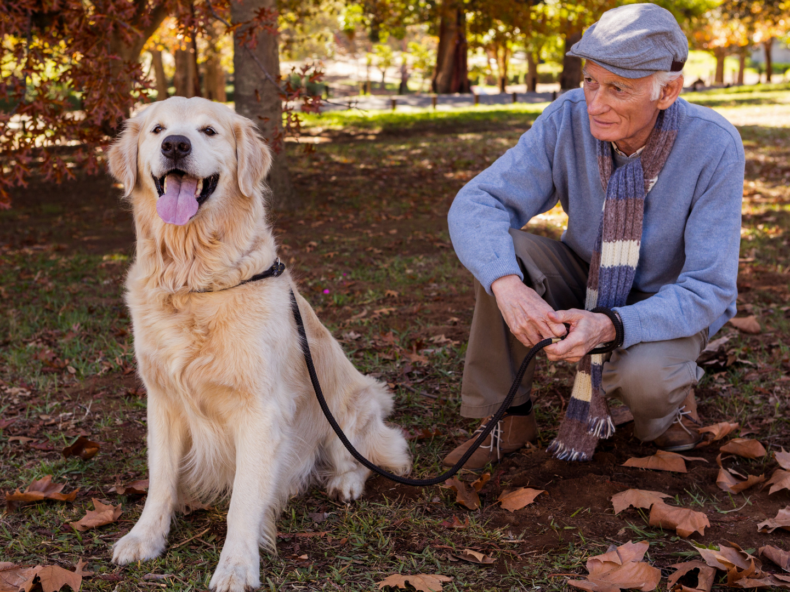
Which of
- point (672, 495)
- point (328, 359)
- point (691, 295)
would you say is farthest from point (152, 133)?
point (672, 495)

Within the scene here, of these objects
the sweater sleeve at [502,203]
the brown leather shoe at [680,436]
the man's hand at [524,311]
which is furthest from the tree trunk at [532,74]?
the man's hand at [524,311]

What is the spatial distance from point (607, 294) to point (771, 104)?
23.1 m

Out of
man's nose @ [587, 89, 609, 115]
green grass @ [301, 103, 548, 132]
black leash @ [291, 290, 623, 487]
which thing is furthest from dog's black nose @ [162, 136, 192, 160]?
green grass @ [301, 103, 548, 132]

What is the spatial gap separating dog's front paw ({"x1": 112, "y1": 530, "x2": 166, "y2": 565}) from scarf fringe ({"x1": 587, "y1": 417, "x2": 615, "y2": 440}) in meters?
1.80

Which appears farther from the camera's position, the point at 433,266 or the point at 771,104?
the point at 771,104

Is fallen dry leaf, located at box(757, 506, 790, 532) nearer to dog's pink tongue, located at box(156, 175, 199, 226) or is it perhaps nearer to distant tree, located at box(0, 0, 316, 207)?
dog's pink tongue, located at box(156, 175, 199, 226)

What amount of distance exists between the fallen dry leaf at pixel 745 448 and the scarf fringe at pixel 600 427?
0.51 metres

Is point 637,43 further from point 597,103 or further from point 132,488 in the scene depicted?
point 132,488

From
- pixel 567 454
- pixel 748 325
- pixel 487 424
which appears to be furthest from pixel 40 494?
pixel 748 325

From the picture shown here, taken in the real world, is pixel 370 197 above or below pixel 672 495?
above

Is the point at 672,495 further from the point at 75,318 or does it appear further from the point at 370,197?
the point at 370,197

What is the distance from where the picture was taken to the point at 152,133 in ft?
8.86

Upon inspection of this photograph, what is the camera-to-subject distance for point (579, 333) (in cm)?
250

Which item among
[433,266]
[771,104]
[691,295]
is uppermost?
[771,104]
